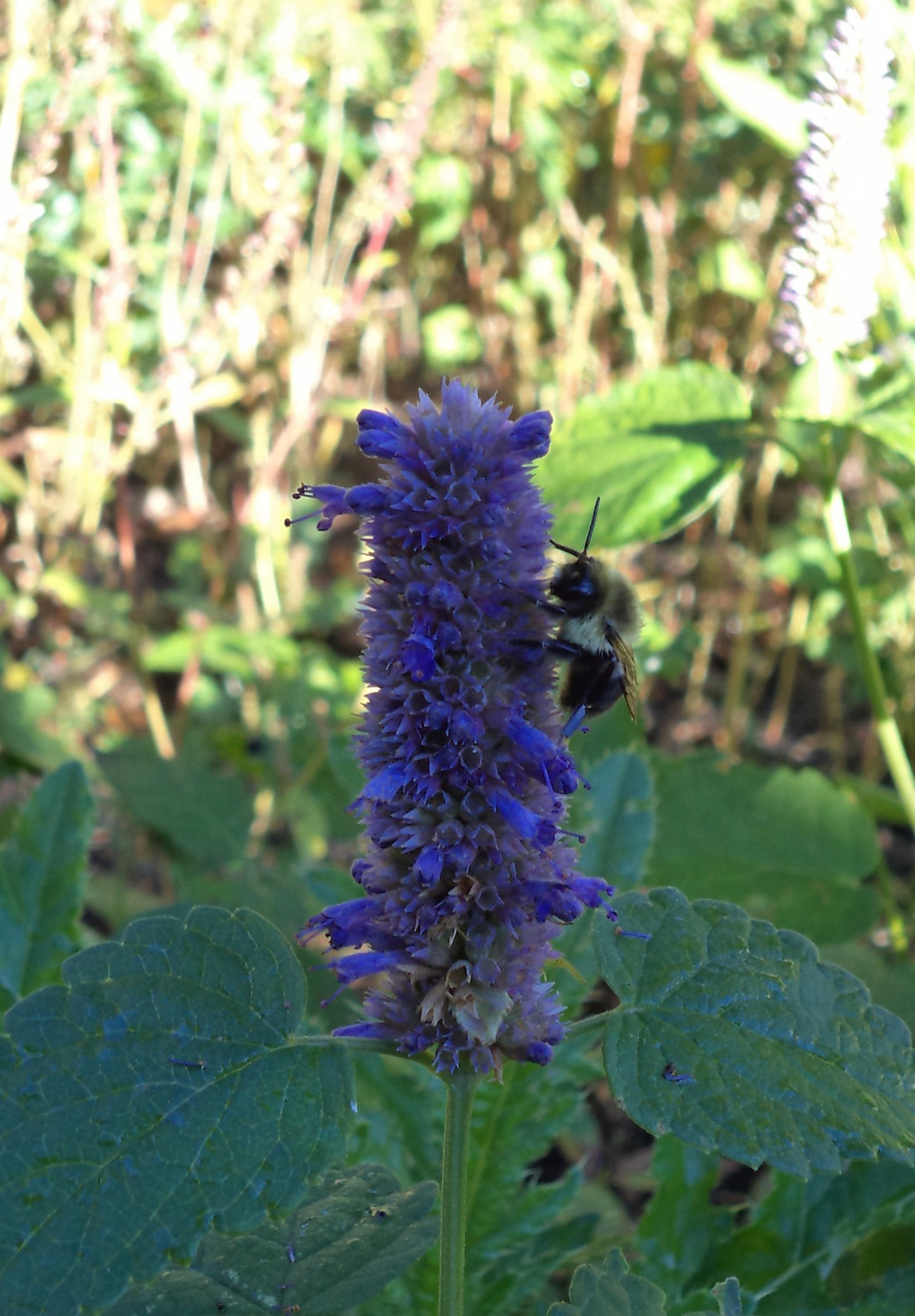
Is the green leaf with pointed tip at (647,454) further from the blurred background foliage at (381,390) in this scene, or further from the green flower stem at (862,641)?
the green flower stem at (862,641)

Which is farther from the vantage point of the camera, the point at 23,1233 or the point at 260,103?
the point at 260,103

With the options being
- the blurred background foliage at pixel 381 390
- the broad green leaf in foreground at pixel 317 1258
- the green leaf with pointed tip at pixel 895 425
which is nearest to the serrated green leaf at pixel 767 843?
the blurred background foliage at pixel 381 390

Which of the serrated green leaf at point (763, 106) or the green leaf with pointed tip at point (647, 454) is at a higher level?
the serrated green leaf at point (763, 106)

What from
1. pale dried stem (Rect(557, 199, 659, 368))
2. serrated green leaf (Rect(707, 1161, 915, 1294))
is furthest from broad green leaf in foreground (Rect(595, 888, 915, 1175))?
pale dried stem (Rect(557, 199, 659, 368))

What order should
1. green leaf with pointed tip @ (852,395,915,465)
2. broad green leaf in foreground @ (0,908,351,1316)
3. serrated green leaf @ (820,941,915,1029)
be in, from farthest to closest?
1. serrated green leaf @ (820,941,915,1029)
2. green leaf with pointed tip @ (852,395,915,465)
3. broad green leaf in foreground @ (0,908,351,1316)

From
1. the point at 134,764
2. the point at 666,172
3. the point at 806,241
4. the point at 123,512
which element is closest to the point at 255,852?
the point at 134,764

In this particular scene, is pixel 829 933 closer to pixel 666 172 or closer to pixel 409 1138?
pixel 409 1138

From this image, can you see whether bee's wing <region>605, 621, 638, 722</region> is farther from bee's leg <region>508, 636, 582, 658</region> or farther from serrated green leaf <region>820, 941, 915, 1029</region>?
serrated green leaf <region>820, 941, 915, 1029</region>
